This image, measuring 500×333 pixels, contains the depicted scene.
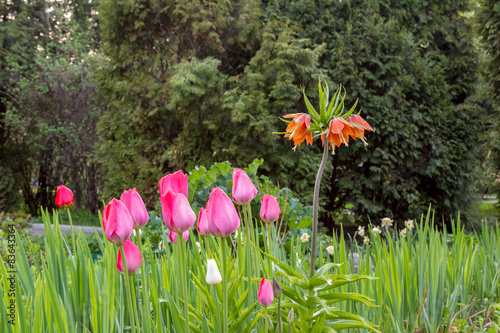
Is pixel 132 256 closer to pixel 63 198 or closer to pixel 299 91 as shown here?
pixel 63 198

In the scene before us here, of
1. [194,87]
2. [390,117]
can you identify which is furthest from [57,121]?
[390,117]

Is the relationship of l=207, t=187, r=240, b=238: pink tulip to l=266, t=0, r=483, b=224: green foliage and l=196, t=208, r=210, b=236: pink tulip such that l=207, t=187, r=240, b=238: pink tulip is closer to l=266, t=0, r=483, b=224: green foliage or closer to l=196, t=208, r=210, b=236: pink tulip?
l=196, t=208, r=210, b=236: pink tulip

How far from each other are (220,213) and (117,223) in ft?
0.76

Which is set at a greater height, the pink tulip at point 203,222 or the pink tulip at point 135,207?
the pink tulip at point 135,207

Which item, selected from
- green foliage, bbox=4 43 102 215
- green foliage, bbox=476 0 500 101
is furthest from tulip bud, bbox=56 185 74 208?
green foliage, bbox=4 43 102 215

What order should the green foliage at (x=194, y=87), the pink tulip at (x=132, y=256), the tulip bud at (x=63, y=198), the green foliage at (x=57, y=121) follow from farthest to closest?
the green foliage at (x=57, y=121) < the green foliage at (x=194, y=87) < the tulip bud at (x=63, y=198) < the pink tulip at (x=132, y=256)

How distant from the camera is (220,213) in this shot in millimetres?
928

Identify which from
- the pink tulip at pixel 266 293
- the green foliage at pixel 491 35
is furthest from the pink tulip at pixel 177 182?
the green foliage at pixel 491 35

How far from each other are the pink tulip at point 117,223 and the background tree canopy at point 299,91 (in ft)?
15.6

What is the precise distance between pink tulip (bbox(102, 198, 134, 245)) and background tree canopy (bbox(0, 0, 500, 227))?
4745 mm

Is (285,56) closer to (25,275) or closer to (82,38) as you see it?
(25,275)

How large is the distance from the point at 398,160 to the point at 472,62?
109 inches

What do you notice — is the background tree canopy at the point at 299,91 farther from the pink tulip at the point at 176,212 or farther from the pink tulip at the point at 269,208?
the pink tulip at the point at 176,212

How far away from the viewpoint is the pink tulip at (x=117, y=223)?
910mm
